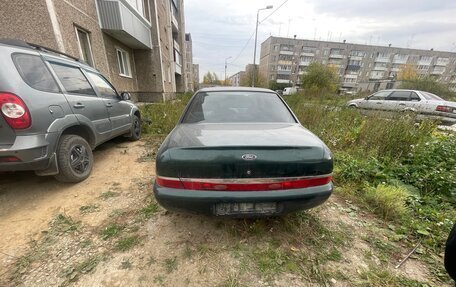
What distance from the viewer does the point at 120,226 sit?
214 centimetres

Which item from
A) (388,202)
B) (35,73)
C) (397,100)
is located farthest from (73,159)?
(397,100)

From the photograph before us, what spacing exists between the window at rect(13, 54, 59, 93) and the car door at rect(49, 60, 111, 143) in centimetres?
17

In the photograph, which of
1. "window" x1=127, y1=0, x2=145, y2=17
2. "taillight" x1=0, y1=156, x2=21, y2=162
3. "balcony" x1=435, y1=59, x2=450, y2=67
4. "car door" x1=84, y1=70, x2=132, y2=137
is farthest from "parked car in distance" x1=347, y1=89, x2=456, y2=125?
"balcony" x1=435, y1=59, x2=450, y2=67

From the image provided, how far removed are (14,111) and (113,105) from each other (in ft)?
Result: 6.18

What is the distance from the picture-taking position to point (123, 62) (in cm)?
1113

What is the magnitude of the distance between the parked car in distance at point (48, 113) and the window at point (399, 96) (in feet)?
38.7

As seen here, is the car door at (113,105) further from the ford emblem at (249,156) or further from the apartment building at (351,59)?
the apartment building at (351,59)

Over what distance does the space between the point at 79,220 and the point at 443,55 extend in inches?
3668

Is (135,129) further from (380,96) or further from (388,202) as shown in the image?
(380,96)

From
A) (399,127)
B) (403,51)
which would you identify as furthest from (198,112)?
(403,51)

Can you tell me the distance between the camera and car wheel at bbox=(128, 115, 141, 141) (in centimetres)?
484

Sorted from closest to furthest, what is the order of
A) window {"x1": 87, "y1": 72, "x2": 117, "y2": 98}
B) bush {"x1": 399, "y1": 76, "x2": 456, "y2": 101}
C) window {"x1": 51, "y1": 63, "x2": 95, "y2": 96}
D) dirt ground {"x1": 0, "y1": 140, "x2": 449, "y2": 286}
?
1. dirt ground {"x1": 0, "y1": 140, "x2": 449, "y2": 286}
2. window {"x1": 51, "y1": 63, "x2": 95, "y2": 96}
3. window {"x1": 87, "y1": 72, "x2": 117, "y2": 98}
4. bush {"x1": 399, "y1": 76, "x2": 456, "y2": 101}

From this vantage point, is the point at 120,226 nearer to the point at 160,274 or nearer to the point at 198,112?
the point at 160,274

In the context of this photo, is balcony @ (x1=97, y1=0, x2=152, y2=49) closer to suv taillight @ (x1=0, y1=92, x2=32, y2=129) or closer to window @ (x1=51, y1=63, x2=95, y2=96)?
window @ (x1=51, y1=63, x2=95, y2=96)
